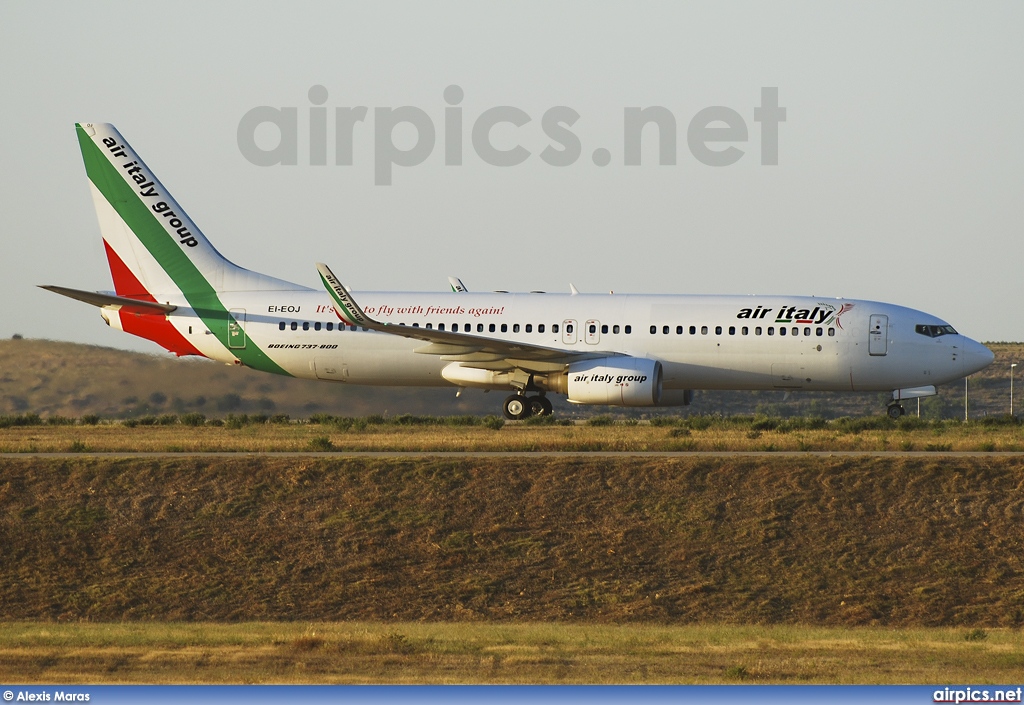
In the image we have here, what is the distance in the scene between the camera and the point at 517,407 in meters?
37.8

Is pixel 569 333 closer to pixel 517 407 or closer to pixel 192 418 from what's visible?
pixel 517 407

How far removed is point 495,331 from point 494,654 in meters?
22.4

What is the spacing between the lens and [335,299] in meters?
35.3

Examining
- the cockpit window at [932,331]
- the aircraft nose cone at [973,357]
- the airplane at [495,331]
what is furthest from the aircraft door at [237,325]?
the aircraft nose cone at [973,357]

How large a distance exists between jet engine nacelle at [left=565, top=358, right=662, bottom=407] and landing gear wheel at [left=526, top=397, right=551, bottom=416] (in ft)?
6.27

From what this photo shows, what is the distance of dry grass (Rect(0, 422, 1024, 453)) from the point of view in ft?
95.2

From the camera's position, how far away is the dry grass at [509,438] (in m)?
29.0

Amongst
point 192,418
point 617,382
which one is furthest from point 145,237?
point 617,382

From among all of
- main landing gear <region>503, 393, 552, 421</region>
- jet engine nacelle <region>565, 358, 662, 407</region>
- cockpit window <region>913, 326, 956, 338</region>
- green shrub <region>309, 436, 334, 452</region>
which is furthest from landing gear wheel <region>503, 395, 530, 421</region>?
cockpit window <region>913, 326, 956, 338</region>

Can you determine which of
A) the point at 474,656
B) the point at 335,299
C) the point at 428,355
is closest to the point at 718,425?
the point at 428,355

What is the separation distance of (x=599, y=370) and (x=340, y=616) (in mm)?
16687

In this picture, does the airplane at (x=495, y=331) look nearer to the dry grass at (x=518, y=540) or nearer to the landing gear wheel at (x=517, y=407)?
the landing gear wheel at (x=517, y=407)

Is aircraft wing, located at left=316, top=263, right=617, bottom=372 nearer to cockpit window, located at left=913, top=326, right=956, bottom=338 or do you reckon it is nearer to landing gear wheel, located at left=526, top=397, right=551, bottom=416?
landing gear wheel, located at left=526, top=397, right=551, bottom=416

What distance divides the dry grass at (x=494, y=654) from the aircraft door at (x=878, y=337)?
1861cm
